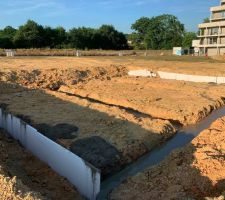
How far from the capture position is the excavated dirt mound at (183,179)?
23.1 ft

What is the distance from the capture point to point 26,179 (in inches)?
297

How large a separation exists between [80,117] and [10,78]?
8485 mm

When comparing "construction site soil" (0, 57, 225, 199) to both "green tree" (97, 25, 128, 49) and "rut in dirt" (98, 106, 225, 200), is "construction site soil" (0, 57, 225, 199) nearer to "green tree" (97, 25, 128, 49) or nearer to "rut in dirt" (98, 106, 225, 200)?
"rut in dirt" (98, 106, 225, 200)

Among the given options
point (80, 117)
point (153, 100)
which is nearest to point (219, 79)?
point (153, 100)

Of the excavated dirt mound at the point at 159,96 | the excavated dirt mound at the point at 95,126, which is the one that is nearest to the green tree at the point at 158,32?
A: the excavated dirt mound at the point at 159,96

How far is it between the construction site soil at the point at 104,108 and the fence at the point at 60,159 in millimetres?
423

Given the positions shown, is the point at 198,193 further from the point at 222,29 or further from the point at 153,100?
the point at 222,29

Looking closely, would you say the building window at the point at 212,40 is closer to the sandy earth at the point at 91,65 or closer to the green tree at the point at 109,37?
the green tree at the point at 109,37

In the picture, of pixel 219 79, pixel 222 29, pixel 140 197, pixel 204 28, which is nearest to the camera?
pixel 140 197

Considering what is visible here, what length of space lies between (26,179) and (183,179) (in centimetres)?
356

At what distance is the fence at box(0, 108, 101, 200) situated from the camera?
687 centimetres

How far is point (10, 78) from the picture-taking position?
62.7ft

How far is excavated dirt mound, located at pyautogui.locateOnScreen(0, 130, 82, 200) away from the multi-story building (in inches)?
2157

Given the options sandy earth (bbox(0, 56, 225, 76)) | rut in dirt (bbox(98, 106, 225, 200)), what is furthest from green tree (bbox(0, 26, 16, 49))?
rut in dirt (bbox(98, 106, 225, 200))
